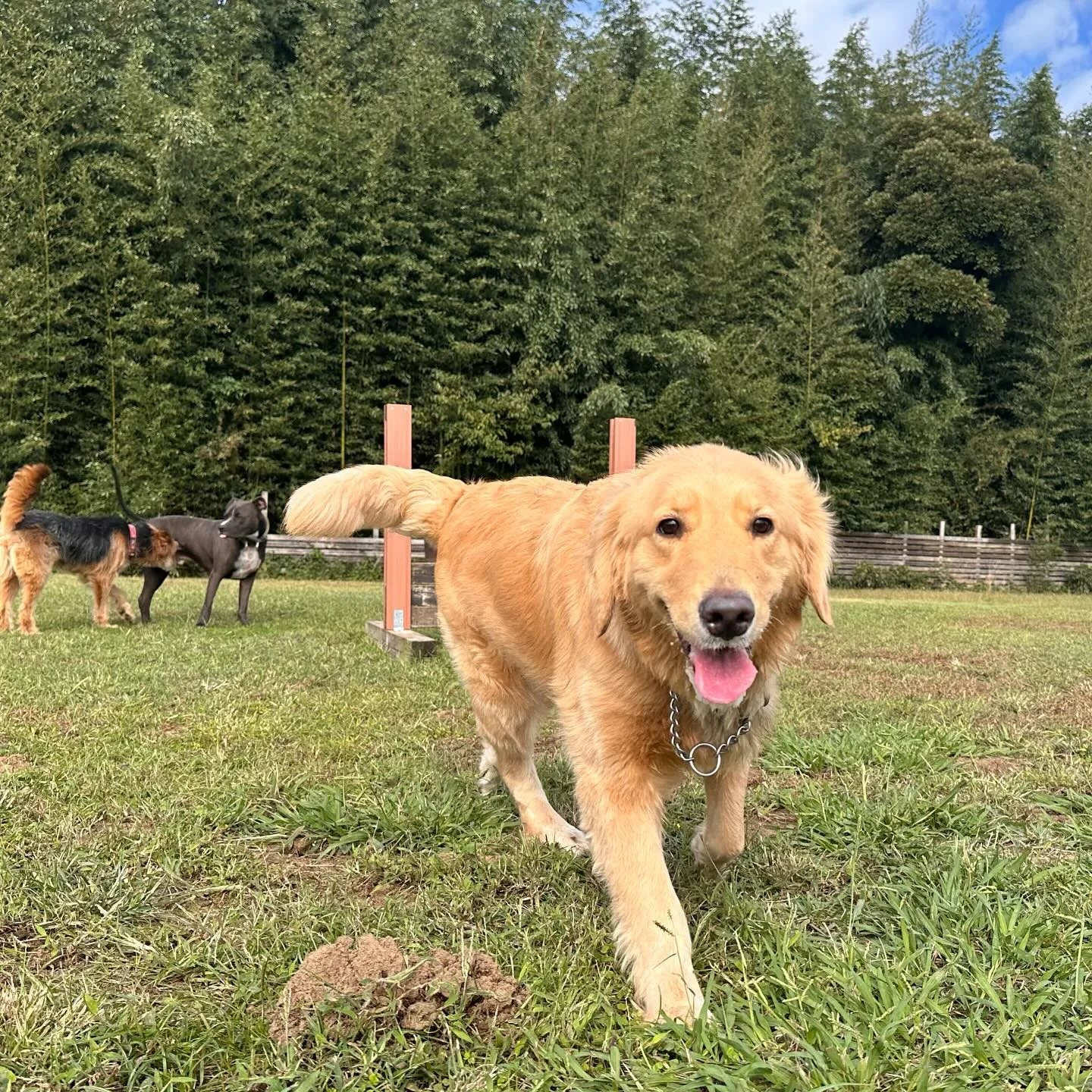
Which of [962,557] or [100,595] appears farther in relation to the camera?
[962,557]

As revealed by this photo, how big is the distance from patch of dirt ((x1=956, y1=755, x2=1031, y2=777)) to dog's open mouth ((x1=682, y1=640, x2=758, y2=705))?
1911mm

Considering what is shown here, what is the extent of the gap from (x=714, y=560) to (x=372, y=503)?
1.88 metres

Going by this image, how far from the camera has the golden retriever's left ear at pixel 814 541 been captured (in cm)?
207

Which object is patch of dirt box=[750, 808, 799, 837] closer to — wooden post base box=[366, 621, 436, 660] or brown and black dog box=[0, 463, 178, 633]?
wooden post base box=[366, 621, 436, 660]

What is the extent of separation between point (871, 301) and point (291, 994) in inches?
1081

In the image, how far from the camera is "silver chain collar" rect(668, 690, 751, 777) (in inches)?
78.4

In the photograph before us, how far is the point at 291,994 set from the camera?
5.25ft

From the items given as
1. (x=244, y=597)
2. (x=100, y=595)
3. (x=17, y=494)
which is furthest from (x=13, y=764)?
(x=17, y=494)

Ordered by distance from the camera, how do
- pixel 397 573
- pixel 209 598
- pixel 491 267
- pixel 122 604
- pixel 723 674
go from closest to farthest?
1. pixel 723 674
2. pixel 397 573
3. pixel 209 598
4. pixel 122 604
5. pixel 491 267

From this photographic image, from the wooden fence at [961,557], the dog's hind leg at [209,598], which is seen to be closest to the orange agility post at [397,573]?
the dog's hind leg at [209,598]

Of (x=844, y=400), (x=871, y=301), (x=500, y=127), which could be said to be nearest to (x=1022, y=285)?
(x=871, y=301)

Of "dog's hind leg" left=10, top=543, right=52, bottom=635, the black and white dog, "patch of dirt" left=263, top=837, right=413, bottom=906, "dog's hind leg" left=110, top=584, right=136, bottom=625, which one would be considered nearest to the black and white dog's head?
the black and white dog

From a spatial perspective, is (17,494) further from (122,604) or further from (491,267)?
(491,267)

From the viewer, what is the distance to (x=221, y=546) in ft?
25.6
